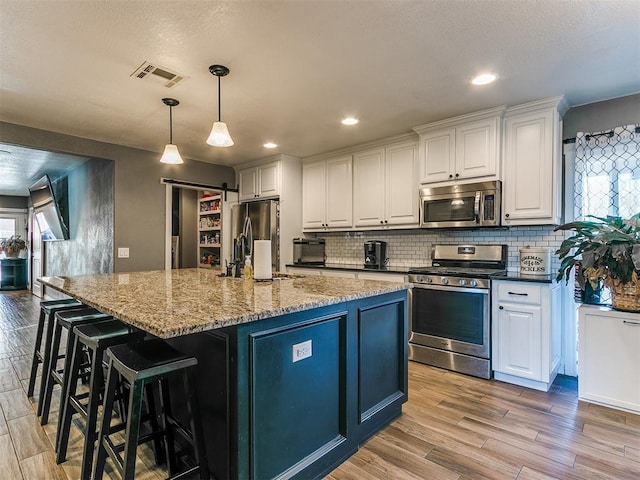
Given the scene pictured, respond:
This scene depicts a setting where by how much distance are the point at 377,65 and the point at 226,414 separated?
2262 mm

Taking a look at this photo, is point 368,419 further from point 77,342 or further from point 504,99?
point 504,99

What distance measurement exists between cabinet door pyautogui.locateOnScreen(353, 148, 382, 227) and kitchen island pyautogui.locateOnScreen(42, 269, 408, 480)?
2.05 meters

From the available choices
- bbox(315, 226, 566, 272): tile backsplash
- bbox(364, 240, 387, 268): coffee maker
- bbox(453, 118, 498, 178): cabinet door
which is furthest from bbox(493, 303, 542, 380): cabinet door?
bbox(364, 240, 387, 268): coffee maker

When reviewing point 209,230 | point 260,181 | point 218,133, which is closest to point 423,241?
point 260,181

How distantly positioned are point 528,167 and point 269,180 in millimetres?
3170

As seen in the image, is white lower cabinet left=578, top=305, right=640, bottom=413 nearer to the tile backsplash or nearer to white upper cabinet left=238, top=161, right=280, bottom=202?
the tile backsplash

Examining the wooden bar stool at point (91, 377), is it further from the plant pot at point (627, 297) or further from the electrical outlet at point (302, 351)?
the plant pot at point (627, 297)

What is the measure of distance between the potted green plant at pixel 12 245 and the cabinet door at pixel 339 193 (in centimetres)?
849

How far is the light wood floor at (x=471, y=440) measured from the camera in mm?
1772

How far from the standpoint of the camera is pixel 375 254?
13.9 ft

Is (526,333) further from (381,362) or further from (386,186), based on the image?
(386,186)

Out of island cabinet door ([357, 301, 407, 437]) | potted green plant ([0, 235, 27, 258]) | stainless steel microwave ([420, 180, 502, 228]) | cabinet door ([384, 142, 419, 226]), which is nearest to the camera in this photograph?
island cabinet door ([357, 301, 407, 437])

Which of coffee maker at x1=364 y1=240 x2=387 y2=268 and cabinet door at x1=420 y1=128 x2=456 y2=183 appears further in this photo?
coffee maker at x1=364 y1=240 x2=387 y2=268

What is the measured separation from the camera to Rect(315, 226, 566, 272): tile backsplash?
127 inches
